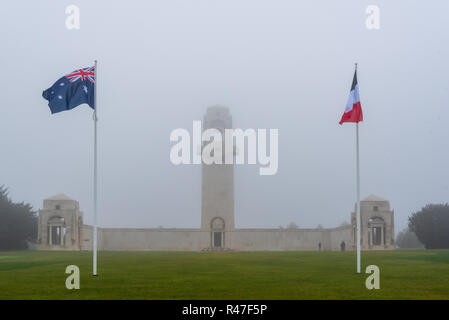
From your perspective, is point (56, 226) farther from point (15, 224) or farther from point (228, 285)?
point (228, 285)

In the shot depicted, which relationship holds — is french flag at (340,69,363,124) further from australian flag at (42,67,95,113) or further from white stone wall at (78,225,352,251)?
white stone wall at (78,225,352,251)

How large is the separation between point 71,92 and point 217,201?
5566cm

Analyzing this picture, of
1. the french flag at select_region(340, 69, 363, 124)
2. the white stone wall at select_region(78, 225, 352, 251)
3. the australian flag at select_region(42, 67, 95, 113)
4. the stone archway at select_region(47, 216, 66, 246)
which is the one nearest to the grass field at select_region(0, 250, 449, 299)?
the french flag at select_region(340, 69, 363, 124)

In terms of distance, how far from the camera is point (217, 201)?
78625mm

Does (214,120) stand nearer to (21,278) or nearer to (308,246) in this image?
(308,246)

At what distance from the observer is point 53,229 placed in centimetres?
7444

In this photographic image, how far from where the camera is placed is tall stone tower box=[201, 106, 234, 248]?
78.3 meters

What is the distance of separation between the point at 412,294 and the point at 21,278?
13928 mm

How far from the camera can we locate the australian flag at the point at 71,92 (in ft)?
78.2

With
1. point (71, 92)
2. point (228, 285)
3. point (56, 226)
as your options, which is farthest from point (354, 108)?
point (56, 226)

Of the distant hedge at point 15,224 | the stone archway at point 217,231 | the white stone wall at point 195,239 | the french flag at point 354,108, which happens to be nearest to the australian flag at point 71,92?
the french flag at point 354,108

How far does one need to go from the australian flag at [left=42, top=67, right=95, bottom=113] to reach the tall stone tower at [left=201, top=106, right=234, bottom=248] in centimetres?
5540

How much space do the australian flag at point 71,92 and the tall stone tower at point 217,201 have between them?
182 feet
